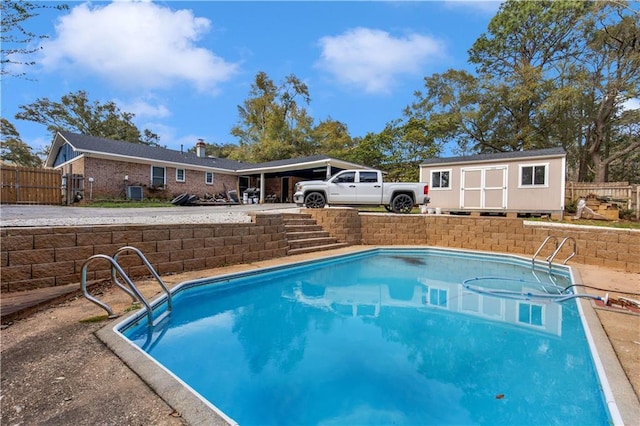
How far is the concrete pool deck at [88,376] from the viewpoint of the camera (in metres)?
1.87

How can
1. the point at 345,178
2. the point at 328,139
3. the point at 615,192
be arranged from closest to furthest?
the point at 345,178
the point at 615,192
the point at 328,139

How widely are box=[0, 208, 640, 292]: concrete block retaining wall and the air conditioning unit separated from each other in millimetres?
11150

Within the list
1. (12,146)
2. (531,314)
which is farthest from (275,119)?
(531,314)

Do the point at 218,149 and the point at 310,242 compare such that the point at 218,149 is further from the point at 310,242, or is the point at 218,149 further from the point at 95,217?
the point at 95,217

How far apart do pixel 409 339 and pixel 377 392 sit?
1.27m

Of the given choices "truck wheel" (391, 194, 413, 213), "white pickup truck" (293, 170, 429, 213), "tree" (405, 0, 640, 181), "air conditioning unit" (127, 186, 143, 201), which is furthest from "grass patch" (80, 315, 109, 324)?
"tree" (405, 0, 640, 181)

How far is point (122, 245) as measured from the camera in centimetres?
514

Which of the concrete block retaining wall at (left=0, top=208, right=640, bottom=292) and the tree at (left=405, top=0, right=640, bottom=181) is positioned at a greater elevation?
the tree at (left=405, top=0, right=640, bottom=181)

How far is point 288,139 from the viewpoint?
100.0ft

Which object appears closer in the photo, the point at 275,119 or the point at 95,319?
the point at 95,319

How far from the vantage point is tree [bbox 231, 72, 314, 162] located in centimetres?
3006

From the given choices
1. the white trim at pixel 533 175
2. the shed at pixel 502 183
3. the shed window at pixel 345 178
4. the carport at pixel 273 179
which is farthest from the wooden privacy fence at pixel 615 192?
the carport at pixel 273 179

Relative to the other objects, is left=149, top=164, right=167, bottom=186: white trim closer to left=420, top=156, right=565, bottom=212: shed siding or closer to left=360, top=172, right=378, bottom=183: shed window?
left=360, top=172, right=378, bottom=183: shed window

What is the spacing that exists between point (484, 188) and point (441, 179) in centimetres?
195
